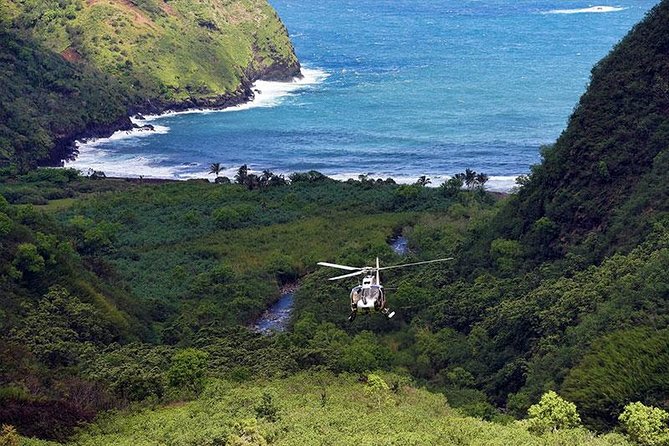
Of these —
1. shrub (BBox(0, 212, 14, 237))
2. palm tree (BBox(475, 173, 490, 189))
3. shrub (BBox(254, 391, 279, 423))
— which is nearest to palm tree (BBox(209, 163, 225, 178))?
palm tree (BBox(475, 173, 490, 189))

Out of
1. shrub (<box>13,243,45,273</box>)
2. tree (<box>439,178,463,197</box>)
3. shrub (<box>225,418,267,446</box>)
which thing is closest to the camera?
shrub (<box>225,418,267,446</box>)

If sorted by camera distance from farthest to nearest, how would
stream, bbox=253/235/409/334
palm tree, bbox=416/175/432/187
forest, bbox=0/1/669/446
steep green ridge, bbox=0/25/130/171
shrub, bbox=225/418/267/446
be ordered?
1. steep green ridge, bbox=0/25/130/171
2. palm tree, bbox=416/175/432/187
3. stream, bbox=253/235/409/334
4. forest, bbox=0/1/669/446
5. shrub, bbox=225/418/267/446

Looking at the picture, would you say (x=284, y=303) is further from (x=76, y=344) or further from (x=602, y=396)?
(x=602, y=396)

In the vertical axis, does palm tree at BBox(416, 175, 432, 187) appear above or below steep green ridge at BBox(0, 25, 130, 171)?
below

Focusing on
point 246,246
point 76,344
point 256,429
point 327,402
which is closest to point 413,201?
point 246,246

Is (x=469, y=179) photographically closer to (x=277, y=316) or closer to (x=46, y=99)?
(x=277, y=316)

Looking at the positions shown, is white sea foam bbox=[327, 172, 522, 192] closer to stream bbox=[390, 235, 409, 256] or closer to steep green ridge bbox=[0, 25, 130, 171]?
stream bbox=[390, 235, 409, 256]

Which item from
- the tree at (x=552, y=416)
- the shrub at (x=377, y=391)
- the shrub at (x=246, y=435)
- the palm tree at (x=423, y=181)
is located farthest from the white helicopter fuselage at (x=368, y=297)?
the palm tree at (x=423, y=181)
